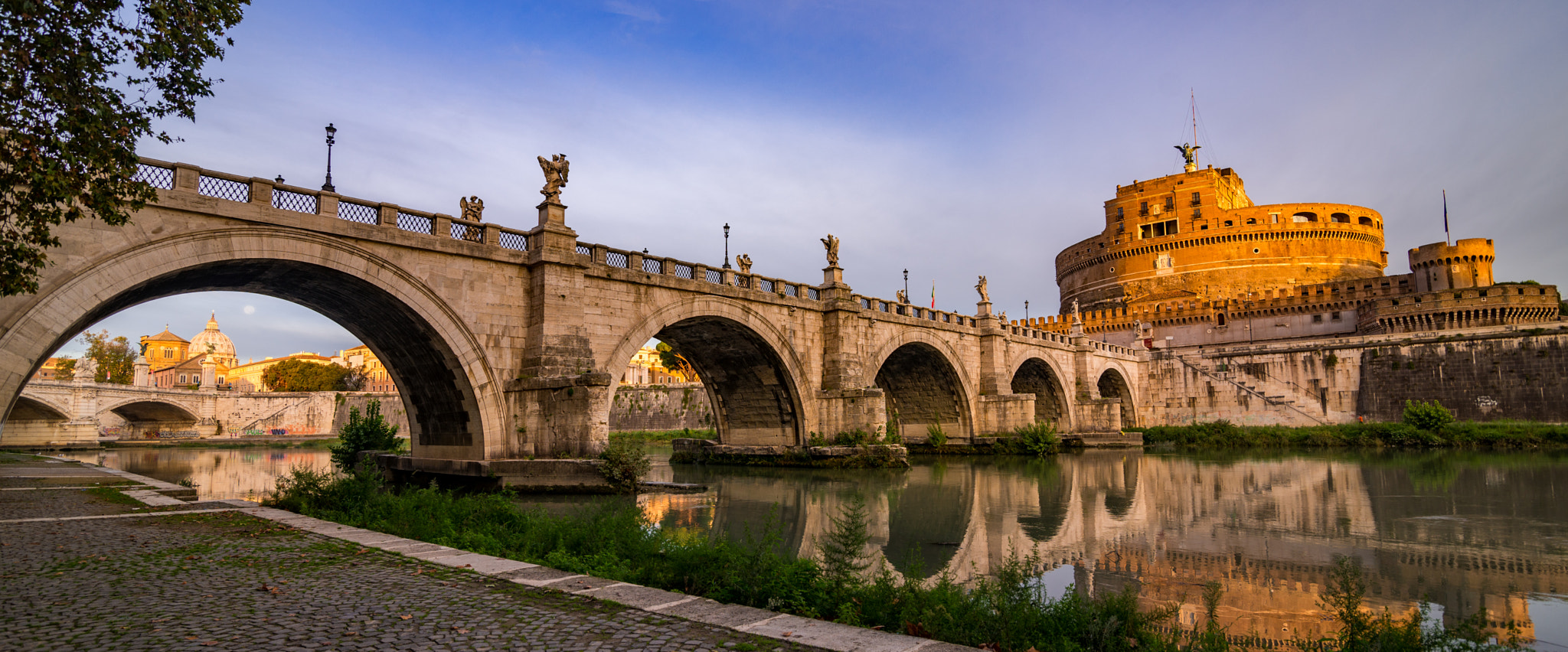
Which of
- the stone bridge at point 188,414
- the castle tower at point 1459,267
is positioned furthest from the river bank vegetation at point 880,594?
the castle tower at point 1459,267

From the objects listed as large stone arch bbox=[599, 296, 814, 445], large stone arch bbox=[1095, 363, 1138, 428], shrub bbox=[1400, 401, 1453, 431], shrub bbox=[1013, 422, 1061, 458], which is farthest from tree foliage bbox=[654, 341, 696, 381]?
shrub bbox=[1400, 401, 1453, 431]

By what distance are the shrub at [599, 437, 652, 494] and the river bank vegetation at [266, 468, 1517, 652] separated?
8.72 metres

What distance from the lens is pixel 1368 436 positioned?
1555 inches

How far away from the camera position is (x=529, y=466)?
746 inches

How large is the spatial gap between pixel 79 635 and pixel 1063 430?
1841 inches

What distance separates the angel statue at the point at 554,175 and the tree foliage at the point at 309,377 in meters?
79.2

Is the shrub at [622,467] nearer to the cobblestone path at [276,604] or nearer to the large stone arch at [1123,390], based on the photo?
the cobblestone path at [276,604]

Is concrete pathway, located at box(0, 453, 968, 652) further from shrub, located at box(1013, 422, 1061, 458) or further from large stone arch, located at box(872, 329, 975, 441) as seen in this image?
shrub, located at box(1013, 422, 1061, 458)

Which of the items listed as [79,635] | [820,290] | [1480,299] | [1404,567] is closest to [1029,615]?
[79,635]

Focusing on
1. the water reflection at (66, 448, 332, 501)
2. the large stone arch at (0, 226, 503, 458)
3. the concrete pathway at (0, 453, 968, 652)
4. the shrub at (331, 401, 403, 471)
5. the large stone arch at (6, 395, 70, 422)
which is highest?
the large stone arch at (0, 226, 503, 458)

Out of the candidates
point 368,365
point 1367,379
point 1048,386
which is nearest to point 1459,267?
point 1367,379

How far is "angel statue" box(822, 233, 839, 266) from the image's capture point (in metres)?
30.2

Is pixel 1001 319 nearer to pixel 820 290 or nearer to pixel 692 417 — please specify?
pixel 820 290

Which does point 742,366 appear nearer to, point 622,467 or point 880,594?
point 622,467
